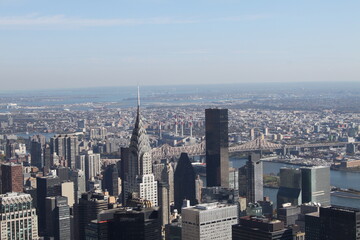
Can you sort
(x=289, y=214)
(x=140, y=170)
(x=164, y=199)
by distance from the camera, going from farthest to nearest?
(x=164, y=199) < (x=140, y=170) < (x=289, y=214)

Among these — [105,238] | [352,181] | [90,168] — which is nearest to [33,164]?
[90,168]

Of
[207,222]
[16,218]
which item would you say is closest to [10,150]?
[16,218]

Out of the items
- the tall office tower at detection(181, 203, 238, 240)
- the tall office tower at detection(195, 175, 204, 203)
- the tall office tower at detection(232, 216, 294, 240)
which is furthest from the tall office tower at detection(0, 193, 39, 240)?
the tall office tower at detection(195, 175, 204, 203)

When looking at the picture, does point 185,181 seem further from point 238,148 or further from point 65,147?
point 238,148

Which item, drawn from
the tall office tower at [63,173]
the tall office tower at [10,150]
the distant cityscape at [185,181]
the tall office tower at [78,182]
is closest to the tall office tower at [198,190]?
the distant cityscape at [185,181]

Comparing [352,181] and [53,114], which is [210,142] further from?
[53,114]

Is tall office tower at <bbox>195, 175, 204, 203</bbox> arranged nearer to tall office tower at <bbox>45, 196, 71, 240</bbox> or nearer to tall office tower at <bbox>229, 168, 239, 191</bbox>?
tall office tower at <bbox>229, 168, 239, 191</bbox>
